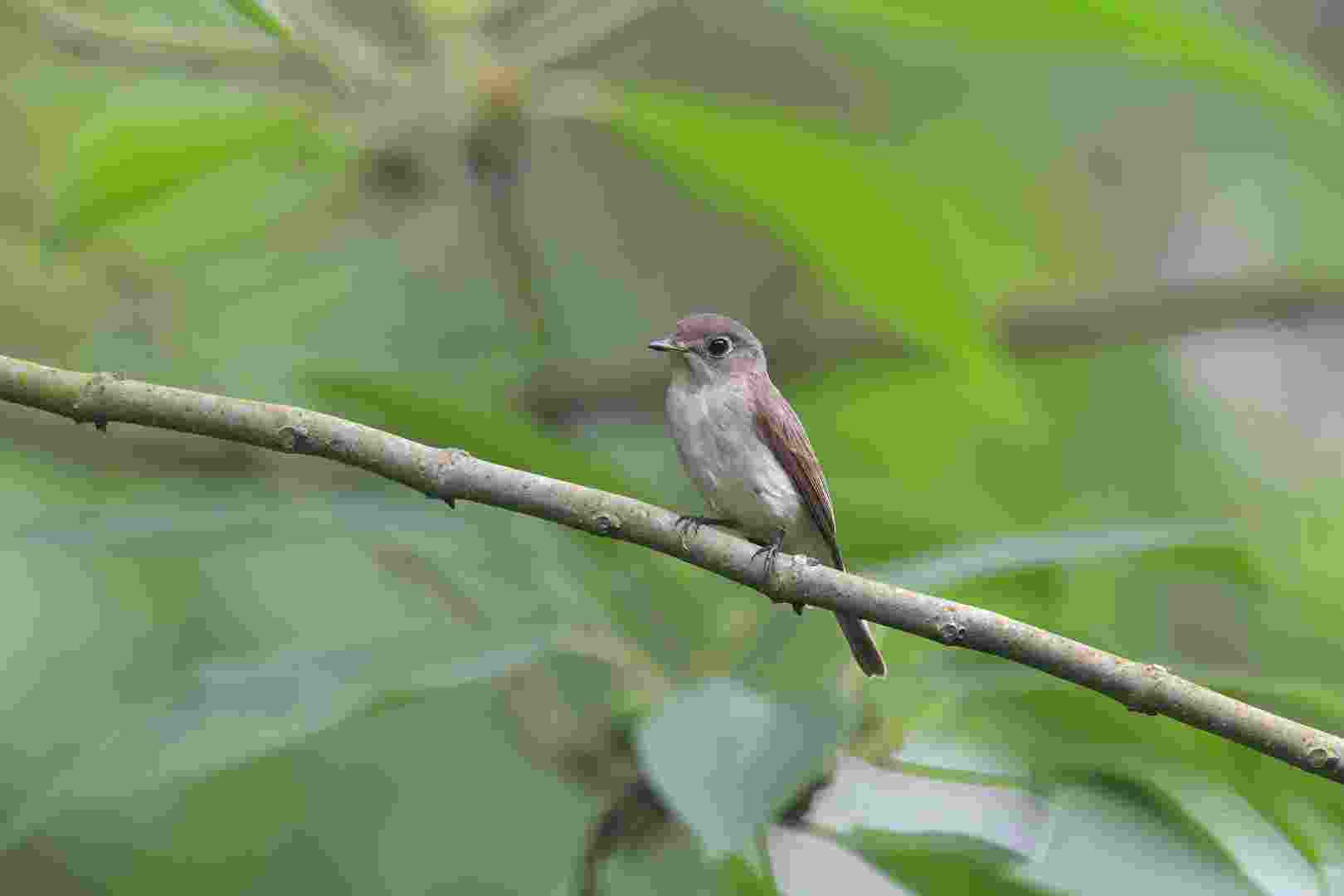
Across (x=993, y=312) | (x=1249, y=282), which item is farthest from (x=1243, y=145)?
(x=993, y=312)

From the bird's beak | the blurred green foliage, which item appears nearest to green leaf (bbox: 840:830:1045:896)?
the blurred green foliage

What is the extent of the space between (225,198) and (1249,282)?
12.3 ft

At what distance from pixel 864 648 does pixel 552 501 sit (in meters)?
1.40

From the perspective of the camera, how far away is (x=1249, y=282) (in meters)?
5.97

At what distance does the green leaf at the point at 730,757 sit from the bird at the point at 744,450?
119cm

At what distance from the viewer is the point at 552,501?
280cm

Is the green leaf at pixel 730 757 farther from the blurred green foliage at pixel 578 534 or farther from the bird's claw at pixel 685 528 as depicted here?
the bird's claw at pixel 685 528

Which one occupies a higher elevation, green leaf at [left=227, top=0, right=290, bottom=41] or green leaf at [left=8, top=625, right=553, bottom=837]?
green leaf at [left=227, top=0, right=290, bottom=41]

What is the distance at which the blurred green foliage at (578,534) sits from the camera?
3.36 meters

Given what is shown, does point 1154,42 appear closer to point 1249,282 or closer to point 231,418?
point 231,418

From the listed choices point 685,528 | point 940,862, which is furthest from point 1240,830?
point 685,528

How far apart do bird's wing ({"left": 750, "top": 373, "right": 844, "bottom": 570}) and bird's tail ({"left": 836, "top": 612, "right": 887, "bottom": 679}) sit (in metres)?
0.32

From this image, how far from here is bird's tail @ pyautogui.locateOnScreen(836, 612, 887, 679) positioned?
388 centimetres

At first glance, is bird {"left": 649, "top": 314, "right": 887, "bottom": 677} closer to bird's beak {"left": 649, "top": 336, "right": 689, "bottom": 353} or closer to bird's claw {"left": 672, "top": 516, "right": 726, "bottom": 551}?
bird's beak {"left": 649, "top": 336, "right": 689, "bottom": 353}
